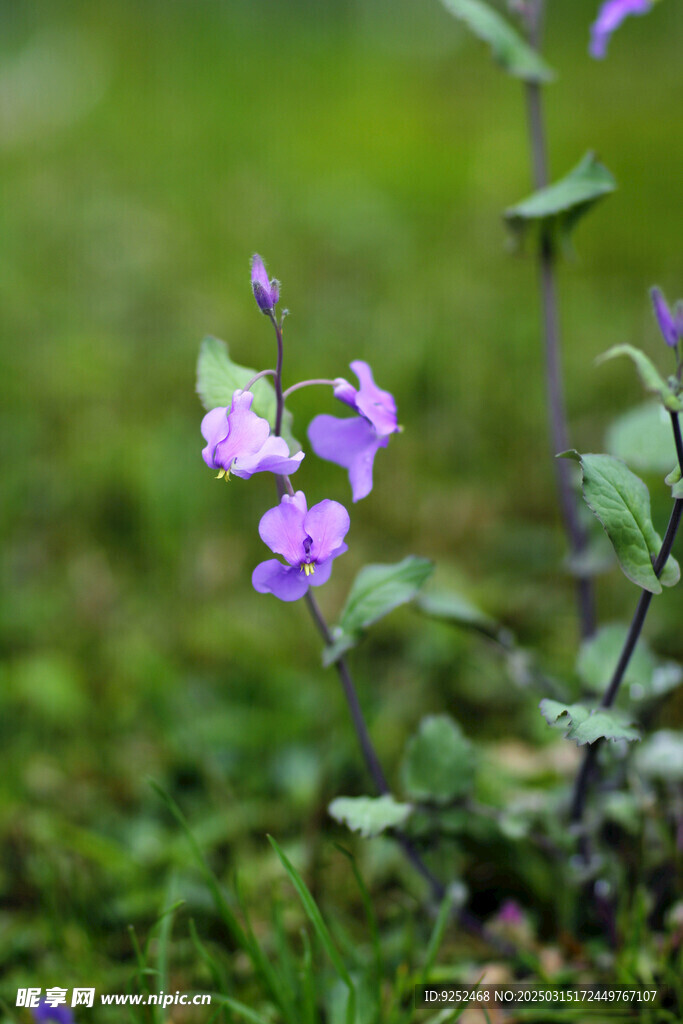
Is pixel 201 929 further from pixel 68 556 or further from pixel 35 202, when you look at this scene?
pixel 35 202

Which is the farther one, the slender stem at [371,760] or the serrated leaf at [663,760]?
the serrated leaf at [663,760]

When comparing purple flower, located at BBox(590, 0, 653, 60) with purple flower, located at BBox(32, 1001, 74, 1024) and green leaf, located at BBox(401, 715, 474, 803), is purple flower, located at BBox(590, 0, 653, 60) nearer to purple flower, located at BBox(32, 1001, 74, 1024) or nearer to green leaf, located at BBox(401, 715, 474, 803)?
green leaf, located at BBox(401, 715, 474, 803)

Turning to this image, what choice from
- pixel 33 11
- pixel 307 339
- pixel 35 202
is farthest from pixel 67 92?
pixel 307 339

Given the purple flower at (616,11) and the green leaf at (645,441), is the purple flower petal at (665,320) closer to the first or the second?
the green leaf at (645,441)

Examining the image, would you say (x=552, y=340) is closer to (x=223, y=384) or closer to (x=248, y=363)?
(x=223, y=384)

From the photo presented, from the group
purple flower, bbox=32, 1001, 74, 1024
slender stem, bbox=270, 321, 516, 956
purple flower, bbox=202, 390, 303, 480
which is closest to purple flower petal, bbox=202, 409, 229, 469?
purple flower, bbox=202, 390, 303, 480

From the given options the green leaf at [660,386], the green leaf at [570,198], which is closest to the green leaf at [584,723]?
the green leaf at [660,386]
